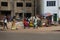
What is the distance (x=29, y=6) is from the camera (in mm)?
64500

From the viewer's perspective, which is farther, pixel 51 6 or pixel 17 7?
pixel 17 7

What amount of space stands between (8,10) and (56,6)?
12425 millimetres

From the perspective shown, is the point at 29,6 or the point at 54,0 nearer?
the point at 54,0

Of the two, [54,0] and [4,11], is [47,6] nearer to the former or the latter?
[54,0]

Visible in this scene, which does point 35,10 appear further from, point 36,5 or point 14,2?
point 14,2

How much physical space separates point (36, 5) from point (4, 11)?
8.18 meters

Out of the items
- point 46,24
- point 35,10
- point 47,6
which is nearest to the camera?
point 46,24

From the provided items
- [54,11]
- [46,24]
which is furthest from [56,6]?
[46,24]

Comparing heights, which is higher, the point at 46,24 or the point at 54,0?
the point at 54,0

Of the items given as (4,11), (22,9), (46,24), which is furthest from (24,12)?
(46,24)

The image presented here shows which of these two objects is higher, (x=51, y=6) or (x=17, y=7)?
(x=51, y=6)

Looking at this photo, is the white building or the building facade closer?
the white building

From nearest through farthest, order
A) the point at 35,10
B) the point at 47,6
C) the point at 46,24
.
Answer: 1. the point at 46,24
2. the point at 47,6
3. the point at 35,10

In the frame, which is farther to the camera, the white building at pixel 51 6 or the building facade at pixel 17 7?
the building facade at pixel 17 7
